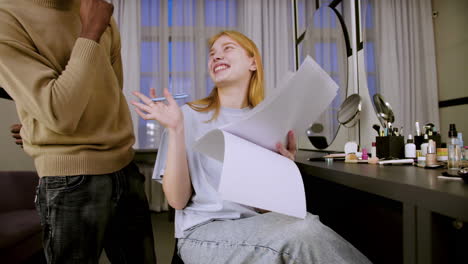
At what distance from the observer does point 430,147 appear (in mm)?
938

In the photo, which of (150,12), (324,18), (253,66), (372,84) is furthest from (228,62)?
(150,12)

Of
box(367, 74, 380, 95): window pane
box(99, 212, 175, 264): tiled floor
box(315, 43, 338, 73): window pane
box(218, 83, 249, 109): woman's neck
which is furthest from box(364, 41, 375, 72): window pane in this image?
box(99, 212, 175, 264): tiled floor

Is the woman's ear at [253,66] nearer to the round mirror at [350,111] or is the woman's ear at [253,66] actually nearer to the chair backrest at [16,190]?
the round mirror at [350,111]

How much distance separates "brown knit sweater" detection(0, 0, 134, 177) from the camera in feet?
2.57

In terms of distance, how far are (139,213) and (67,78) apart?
49cm

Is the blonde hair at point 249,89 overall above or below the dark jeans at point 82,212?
above

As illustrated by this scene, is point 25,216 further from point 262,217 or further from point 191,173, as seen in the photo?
point 262,217

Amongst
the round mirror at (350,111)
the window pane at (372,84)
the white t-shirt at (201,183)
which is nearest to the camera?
the white t-shirt at (201,183)

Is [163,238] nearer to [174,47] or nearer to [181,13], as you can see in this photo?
[174,47]

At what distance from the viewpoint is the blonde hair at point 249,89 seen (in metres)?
1.12

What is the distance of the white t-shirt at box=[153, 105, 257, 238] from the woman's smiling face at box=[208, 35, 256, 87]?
0.12 meters

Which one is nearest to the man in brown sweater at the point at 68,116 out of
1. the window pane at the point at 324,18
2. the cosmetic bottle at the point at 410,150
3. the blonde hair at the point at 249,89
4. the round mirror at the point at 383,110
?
the blonde hair at the point at 249,89

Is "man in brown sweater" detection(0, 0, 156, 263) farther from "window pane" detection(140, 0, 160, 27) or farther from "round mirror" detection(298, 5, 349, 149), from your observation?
"window pane" detection(140, 0, 160, 27)

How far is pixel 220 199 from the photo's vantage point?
3.06 ft
